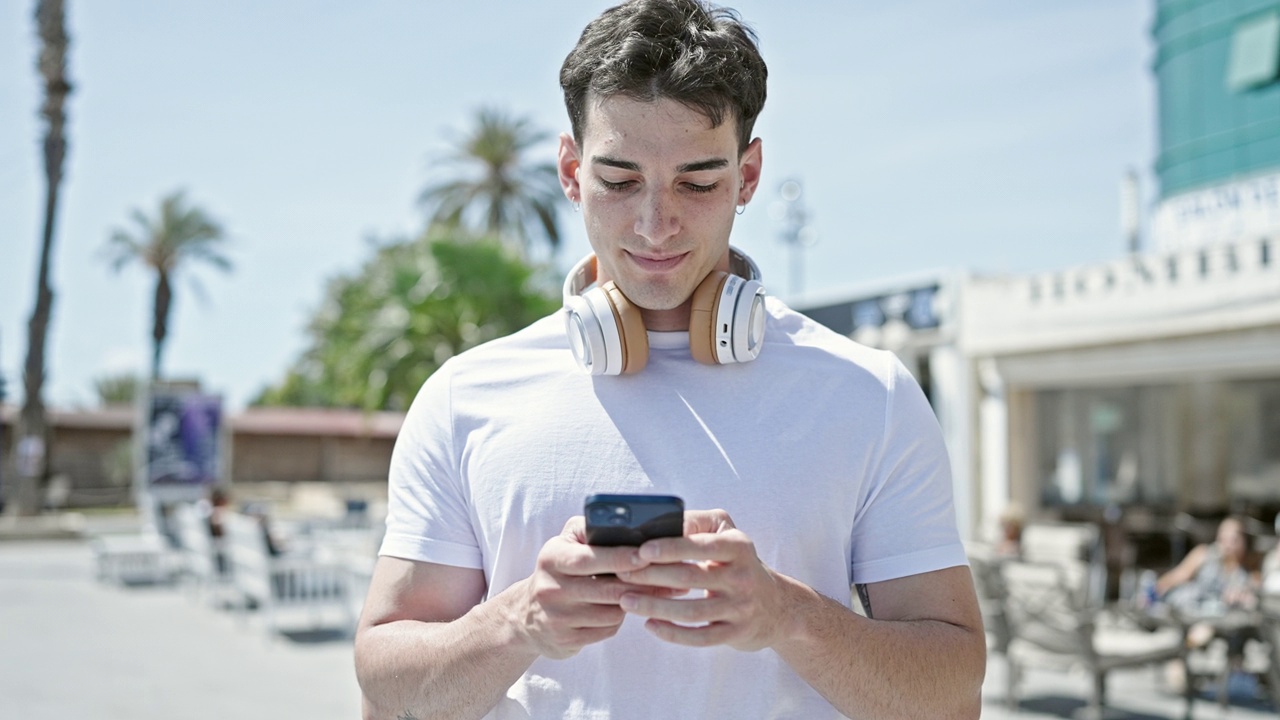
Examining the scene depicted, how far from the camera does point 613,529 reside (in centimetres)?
119

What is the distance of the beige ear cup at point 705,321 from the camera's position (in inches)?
63.4

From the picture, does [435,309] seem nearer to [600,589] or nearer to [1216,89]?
[1216,89]

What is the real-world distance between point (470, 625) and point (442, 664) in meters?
0.09

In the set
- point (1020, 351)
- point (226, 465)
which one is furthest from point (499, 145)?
point (1020, 351)

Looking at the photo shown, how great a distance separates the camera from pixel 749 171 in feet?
5.62

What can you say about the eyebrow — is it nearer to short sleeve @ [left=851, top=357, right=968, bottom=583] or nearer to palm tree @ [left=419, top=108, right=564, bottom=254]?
short sleeve @ [left=851, top=357, right=968, bottom=583]

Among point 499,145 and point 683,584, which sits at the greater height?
point 499,145

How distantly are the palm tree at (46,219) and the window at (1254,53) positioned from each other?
73.0 ft

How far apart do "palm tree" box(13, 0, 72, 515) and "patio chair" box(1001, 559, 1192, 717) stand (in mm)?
21766

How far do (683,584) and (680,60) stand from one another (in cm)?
72

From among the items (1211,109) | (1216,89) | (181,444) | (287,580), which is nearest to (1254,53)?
(1216,89)

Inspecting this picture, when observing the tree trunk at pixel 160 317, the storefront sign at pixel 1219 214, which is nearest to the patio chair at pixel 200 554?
the storefront sign at pixel 1219 214

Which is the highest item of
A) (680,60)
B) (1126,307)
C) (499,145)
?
(499,145)

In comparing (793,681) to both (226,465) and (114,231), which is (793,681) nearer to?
(114,231)
